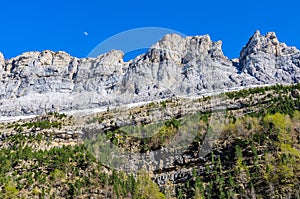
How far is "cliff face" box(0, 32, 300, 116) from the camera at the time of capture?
112 meters

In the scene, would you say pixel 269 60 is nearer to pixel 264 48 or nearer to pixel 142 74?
pixel 264 48

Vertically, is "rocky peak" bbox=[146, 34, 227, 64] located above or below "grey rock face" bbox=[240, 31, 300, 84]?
above

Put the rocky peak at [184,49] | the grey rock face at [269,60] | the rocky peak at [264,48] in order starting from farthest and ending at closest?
the rocky peak at [184,49], the rocky peak at [264,48], the grey rock face at [269,60]

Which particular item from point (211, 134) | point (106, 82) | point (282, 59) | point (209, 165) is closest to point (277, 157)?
point (209, 165)

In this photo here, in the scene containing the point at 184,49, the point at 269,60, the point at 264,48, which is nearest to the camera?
the point at 269,60

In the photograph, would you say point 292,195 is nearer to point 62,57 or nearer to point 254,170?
point 254,170

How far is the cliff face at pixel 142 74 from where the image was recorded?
112500mm

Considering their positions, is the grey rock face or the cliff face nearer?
the grey rock face

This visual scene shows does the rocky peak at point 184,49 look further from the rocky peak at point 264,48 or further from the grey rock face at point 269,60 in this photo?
the grey rock face at point 269,60

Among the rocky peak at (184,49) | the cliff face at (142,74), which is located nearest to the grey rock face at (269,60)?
the cliff face at (142,74)

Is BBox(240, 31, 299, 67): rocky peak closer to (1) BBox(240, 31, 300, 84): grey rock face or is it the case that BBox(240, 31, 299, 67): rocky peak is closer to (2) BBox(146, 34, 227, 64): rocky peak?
(1) BBox(240, 31, 300, 84): grey rock face

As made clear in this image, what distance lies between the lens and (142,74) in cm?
12425

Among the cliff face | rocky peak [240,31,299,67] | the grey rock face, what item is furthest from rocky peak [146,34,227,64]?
the grey rock face

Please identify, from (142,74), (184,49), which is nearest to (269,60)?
(184,49)
